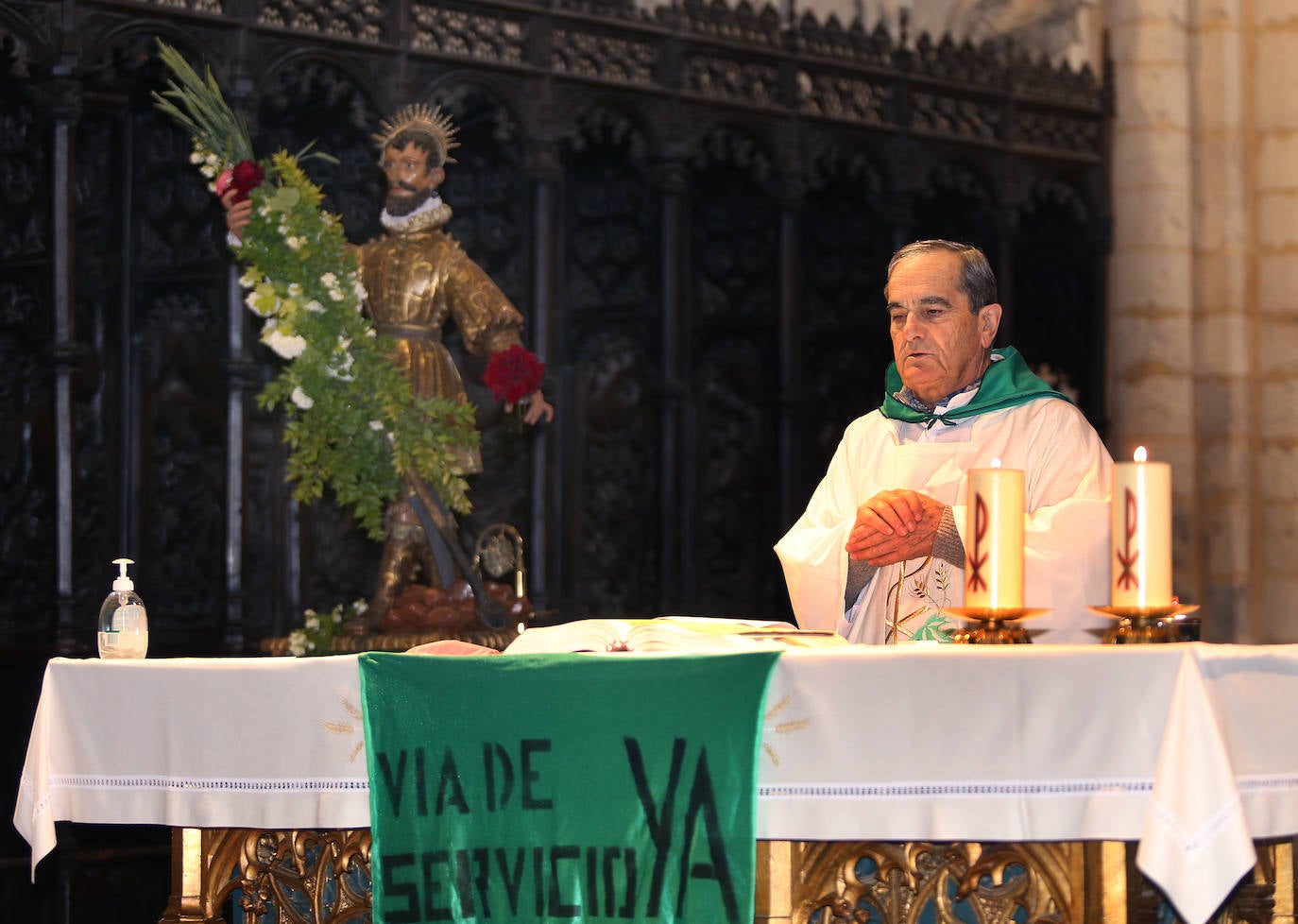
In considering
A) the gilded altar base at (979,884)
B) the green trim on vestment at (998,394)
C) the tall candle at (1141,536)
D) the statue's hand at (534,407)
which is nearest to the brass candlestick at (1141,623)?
the tall candle at (1141,536)

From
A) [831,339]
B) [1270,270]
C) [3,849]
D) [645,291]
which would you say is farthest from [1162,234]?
[3,849]

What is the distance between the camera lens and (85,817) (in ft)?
9.70

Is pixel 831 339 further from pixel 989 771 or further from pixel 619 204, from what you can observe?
pixel 989 771

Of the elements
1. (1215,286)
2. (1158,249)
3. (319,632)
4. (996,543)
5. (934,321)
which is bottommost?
(319,632)

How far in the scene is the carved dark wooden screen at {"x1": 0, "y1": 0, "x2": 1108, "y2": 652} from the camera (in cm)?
695

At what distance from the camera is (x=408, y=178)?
624 centimetres

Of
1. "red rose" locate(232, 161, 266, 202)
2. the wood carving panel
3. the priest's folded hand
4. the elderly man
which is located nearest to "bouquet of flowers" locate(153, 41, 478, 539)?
"red rose" locate(232, 161, 266, 202)

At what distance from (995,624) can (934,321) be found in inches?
47.0

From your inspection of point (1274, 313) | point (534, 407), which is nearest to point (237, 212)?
point (534, 407)

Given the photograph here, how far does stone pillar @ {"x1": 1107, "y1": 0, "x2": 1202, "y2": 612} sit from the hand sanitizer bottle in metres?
6.63

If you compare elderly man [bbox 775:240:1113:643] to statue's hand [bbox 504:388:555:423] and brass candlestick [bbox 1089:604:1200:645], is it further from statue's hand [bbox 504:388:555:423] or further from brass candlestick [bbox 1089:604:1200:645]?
statue's hand [bbox 504:388:555:423]

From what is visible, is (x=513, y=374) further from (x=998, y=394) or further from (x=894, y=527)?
(x=894, y=527)

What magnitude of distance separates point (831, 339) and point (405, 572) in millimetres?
3244

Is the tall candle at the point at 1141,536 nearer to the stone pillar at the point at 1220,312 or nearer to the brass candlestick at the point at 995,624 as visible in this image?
the brass candlestick at the point at 995,624
